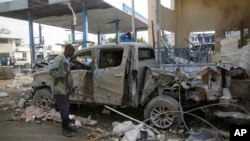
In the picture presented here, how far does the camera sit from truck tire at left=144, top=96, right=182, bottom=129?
6.00 m

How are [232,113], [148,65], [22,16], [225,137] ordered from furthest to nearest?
[22,16] < [148,65] < [232,113] < [225,137]

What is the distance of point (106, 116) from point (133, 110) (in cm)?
77

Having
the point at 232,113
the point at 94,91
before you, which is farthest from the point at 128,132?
the point at 232,113

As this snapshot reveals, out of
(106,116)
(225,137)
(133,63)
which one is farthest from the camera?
(106,116)

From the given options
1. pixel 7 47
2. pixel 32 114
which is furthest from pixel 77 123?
pixel 7 47

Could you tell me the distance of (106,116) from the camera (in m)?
7.46

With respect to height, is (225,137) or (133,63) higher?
(133,63)

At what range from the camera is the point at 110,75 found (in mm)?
6613

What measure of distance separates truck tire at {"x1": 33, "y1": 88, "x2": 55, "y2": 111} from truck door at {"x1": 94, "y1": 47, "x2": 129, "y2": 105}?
146cm

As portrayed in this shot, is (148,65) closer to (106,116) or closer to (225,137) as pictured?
(106,116)

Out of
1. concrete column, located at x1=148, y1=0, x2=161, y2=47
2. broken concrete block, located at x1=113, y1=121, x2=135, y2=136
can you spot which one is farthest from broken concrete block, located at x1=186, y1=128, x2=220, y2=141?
concrete column, located at x1=148, y1=0, x2=161, y2=47

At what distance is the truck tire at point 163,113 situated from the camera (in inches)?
236

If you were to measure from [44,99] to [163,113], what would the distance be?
11.2 ft

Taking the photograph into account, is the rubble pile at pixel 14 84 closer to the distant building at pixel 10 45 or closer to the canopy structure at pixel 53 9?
the canopy structure at pixel 53 9
